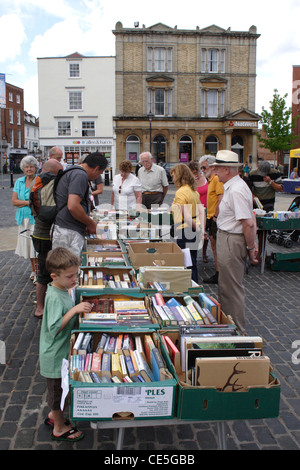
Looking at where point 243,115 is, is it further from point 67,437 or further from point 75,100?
point 67,437

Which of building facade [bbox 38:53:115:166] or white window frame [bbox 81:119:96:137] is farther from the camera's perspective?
white window frame [bbox 81:119:96:137]

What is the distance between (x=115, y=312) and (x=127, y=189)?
4.61 metres

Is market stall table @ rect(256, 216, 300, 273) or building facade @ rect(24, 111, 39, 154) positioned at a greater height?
building facade @ rect(24, 111, 39, 154)

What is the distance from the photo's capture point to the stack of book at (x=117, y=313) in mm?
3149

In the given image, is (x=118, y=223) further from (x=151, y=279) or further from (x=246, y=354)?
(x=246, y=354)

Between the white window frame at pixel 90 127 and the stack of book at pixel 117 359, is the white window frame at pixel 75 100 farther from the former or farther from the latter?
the stack of book at pixel 117 359

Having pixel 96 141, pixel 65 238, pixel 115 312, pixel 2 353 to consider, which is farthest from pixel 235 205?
pixel 96 141

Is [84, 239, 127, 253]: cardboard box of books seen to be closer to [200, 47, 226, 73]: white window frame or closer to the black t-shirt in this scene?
the black t-shirt

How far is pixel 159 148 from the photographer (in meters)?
40.2

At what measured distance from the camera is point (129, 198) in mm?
7863

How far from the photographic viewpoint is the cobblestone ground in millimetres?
2990

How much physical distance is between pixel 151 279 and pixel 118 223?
9.81 feet

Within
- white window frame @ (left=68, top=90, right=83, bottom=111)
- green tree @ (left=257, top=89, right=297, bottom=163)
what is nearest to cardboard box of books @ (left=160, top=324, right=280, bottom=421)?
green tree @ (left=257, top=89, right=297, bottom=163)

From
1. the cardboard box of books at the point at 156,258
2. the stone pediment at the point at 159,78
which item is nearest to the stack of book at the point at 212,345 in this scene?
the cardboard box of books at the point at 156,258
